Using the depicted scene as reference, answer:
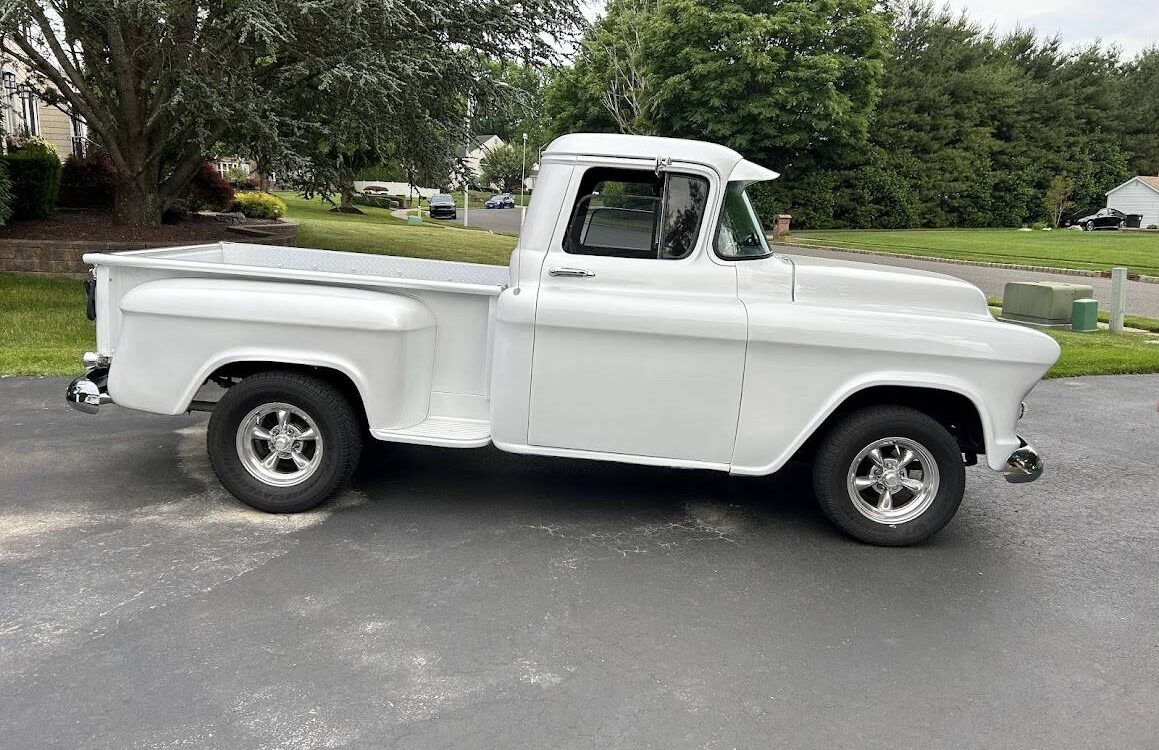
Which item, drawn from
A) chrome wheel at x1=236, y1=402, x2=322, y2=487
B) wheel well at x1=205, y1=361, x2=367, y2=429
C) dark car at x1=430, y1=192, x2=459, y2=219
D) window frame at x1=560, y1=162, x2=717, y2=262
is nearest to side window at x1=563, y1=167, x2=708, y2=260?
window frame at x1=560, y1=162, x2=717, y2=262

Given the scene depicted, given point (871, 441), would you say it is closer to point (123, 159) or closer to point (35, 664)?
point (35, 664)

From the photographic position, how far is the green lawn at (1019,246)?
89.7 ft

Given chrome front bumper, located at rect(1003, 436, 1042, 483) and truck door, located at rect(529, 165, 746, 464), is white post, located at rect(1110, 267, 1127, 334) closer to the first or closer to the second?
chrome front bumper, located at rect(1003, 436, 1042, 483)

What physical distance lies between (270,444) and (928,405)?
3.69m

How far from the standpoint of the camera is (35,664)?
3428 mm

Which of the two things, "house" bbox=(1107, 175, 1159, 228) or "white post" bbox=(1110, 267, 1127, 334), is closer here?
"white post" bbox=(1110, 267, 1127, 334)

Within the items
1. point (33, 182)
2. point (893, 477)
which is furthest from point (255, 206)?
point (893, 477)

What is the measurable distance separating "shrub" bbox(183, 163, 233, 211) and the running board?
16355 mm

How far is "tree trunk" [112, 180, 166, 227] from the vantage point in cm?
1509

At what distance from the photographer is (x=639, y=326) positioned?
466cm

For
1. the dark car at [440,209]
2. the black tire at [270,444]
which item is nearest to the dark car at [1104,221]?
→ the dark car at [440,209]

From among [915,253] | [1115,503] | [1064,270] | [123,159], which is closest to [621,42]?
[915,253]

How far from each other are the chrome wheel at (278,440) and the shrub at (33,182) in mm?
12489

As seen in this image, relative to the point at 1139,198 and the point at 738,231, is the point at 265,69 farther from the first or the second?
the point at 1139,198
